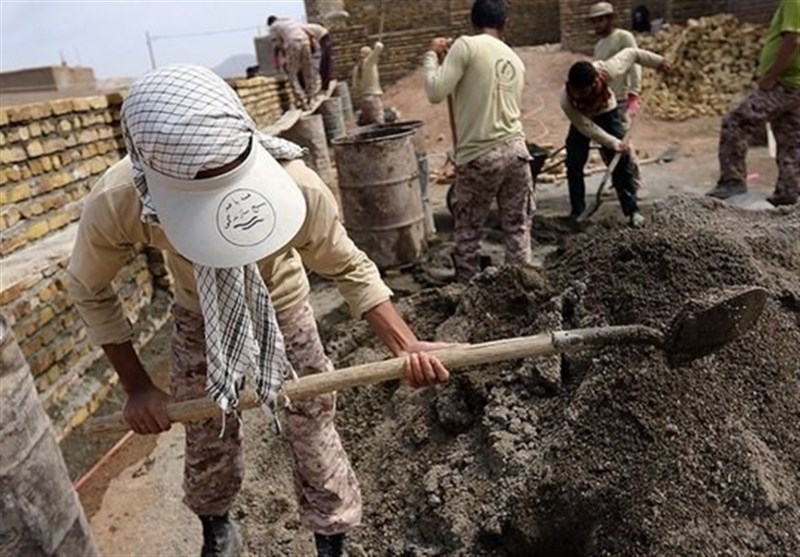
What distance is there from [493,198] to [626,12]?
11.3 meters

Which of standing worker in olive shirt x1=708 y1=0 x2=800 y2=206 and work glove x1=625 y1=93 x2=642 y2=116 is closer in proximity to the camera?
standing worker in olive shirt x1=708 y1=0 x2=800 y2=206

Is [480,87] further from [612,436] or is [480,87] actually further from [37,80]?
[37,80]

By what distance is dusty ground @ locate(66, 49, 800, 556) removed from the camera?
2189 mm

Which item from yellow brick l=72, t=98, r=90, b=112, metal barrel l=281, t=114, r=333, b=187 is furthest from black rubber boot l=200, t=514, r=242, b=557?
metal barrel l=281, t=114, r=333, b=187

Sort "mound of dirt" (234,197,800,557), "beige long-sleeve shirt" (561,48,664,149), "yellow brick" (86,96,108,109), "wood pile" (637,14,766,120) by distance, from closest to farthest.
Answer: "mound of dirt" (234,197,800,557), "yellow brick" (86,96,108,109), "beige long-sleeve shirt" (561,48,664,149), "wood pile" (637,14,766,120)

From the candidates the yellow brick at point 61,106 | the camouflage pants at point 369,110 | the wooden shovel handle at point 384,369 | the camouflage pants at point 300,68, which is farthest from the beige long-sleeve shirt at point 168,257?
the camouflage pants at point 369,110

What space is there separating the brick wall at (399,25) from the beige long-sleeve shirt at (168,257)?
14595 mm

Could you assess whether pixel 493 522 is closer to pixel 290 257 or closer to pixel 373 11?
pixel 290 257

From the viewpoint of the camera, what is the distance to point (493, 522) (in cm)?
240

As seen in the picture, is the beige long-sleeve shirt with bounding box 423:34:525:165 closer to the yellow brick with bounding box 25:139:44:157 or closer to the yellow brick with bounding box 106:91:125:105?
the yellow brick with bounding box 106:91:125:105

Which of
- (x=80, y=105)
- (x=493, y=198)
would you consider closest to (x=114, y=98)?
(x=80, y=105)

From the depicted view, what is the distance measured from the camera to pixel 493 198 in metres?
4.77

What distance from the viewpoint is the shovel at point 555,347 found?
6.63 feet

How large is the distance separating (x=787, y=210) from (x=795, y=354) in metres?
2.07
